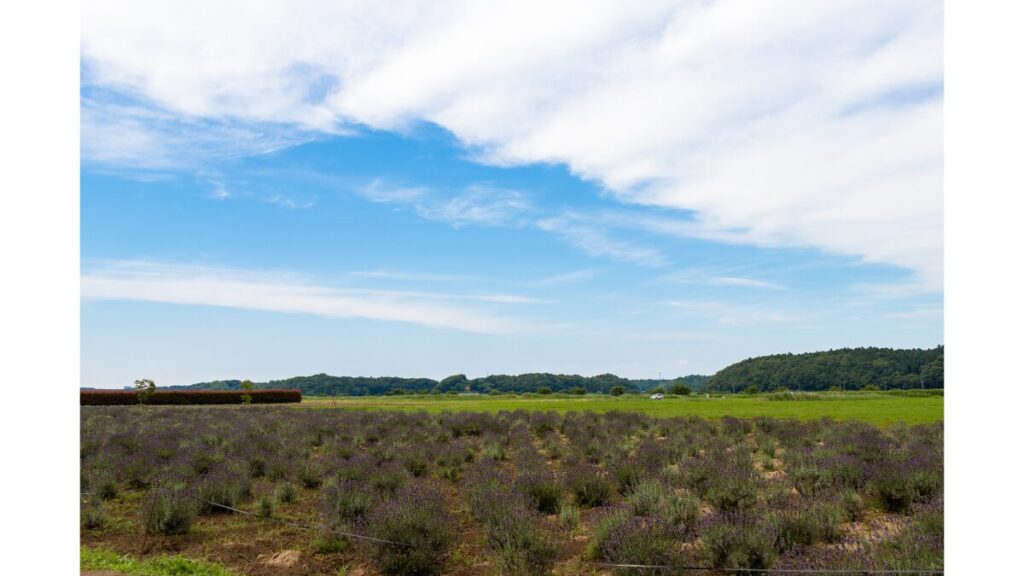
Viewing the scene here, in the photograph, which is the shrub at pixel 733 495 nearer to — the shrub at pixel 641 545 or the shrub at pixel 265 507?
the shrub at pixel 641 545

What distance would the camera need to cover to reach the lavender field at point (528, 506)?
25.3 ft

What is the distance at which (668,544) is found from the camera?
291 inches

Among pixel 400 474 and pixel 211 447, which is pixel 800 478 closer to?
pixel 400 474

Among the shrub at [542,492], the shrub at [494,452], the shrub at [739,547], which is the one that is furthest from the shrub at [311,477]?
the shrub at [739,547]

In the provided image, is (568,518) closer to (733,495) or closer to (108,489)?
(733,495)

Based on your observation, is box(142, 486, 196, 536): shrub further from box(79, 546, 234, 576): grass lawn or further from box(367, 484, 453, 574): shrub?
box(367, 484, 453, 574): shrub

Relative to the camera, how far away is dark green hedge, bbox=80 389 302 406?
57281 mm

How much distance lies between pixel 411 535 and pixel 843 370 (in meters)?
93.4

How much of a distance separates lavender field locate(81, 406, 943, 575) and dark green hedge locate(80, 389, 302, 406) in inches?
1794

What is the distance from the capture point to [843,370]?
8719 centimetres

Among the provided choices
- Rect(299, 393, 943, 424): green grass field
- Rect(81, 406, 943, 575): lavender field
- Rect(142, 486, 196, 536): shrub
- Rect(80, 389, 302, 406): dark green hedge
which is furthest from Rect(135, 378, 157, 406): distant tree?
Rect(142, 486, 196, 536): shrub

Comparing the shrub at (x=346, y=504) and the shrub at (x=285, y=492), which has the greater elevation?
the shrub at (x=346, y=504)

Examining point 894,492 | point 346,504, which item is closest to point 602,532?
point 346,504

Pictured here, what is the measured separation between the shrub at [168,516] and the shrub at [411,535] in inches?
160
